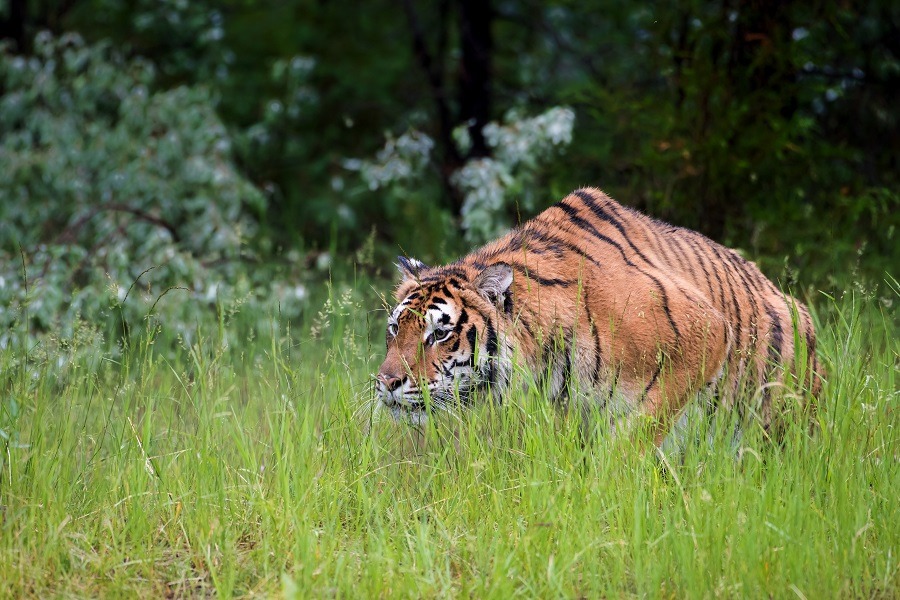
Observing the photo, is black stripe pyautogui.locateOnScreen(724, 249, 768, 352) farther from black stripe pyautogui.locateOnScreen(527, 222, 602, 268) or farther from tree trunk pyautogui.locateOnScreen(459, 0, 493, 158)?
tree trunk pyautogui.locateOnScreen(459, 0, 493, 158)

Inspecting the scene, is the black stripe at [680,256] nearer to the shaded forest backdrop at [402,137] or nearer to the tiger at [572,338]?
the tiger at [572,338]

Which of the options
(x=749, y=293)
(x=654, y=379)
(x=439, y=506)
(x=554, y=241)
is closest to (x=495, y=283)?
A: (x=554, y=241)

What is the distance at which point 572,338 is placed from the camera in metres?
4.16

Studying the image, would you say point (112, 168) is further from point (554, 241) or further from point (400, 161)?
point (554, 241)

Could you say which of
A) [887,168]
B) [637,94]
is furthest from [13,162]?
[887,168]

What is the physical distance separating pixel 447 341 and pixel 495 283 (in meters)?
0.31

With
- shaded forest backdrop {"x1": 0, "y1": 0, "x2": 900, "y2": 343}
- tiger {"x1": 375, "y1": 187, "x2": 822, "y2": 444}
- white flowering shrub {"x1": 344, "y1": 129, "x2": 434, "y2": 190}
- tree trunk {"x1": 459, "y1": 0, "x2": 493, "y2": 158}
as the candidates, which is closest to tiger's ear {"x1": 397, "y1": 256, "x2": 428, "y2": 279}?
tiger {"x1": 375, "y1": 187, "x2": 822, "y2": 444}

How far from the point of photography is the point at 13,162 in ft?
26.1

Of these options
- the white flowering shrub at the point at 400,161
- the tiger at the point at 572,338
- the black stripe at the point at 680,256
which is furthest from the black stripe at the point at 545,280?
the white flowering shrub at the point at 400,161

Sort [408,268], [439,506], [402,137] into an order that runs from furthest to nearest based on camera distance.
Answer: [402,137], [408,268], [439,506]

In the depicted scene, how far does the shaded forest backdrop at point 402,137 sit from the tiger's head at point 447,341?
1.50 metres

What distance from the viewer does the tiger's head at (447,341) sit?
4.08m

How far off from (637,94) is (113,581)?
598cm

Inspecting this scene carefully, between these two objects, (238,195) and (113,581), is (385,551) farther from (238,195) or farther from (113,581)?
(238,195)
